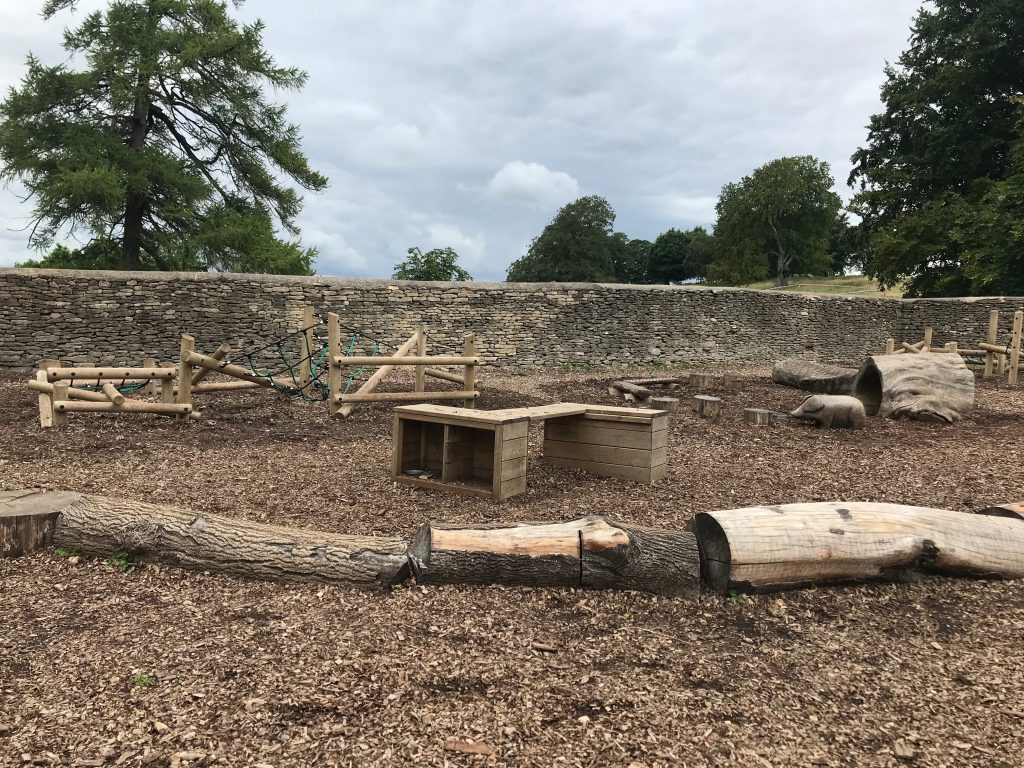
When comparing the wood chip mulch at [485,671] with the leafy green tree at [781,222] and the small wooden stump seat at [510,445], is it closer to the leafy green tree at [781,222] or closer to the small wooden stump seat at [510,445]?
the small wooden stump seat at [510,445]

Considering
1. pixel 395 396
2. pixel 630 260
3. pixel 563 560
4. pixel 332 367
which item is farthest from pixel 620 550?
pixel 630 260

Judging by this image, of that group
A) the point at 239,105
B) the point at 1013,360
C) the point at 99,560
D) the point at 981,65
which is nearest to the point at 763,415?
the point at 99,560

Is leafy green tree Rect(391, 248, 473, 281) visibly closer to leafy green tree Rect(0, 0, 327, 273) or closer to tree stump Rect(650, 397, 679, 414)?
leafy green tree Rect(0, 0, 327, 273)

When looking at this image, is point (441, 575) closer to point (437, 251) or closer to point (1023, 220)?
point (437, 251)

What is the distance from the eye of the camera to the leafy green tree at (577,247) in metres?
56.4

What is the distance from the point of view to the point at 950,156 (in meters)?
26.3

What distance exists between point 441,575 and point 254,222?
803 inches

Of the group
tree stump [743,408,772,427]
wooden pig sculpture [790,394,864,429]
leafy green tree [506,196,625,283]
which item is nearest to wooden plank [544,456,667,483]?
tree stump [743,408,772,427]

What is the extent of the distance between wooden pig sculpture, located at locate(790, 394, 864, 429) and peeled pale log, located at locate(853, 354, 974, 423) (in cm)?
117

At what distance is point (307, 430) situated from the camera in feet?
24.8

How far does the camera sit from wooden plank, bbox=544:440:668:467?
5.44 metres

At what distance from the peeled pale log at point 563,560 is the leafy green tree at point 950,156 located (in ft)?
77.9

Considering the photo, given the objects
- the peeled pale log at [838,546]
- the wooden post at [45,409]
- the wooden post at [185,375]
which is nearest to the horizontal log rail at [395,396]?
the wooden post at [185,375]

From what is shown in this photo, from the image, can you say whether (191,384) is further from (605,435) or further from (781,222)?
(781,222)
